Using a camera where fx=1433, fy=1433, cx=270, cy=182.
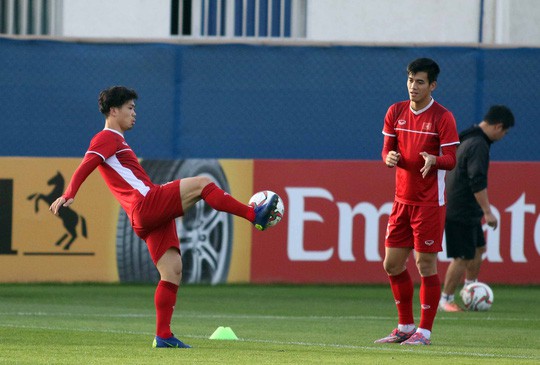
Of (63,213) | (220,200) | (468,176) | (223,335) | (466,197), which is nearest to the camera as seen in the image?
(220,200)

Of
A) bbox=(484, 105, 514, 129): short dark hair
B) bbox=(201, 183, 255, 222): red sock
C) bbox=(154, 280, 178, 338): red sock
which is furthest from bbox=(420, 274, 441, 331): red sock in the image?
bbox=(484, 105, 514, 129): short dark hair

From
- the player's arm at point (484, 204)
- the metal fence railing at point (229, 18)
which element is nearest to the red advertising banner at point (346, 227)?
the player's arm at point (484, 204)

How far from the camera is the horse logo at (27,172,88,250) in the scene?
16.0 m

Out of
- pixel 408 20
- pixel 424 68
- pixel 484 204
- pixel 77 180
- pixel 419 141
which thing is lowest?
pixel 484 204

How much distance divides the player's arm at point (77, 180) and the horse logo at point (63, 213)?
6.53m

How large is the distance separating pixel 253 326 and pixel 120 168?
Answer: 111 inches

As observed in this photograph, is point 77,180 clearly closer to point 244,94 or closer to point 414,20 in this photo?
point 244,94

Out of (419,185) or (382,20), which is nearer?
(419,185)

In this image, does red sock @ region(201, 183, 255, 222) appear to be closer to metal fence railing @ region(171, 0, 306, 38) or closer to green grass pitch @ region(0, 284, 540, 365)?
green grass pitch @ region(0, 284, 540, 365)

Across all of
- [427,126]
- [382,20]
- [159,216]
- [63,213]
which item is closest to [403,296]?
[427,126]

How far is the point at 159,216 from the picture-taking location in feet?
31.2

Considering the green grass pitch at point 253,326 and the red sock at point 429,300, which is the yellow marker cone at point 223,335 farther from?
the red sock at point 429,300

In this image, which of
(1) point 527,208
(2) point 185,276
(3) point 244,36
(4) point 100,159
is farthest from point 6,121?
(4) point 100,159

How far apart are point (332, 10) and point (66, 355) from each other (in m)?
13.1
